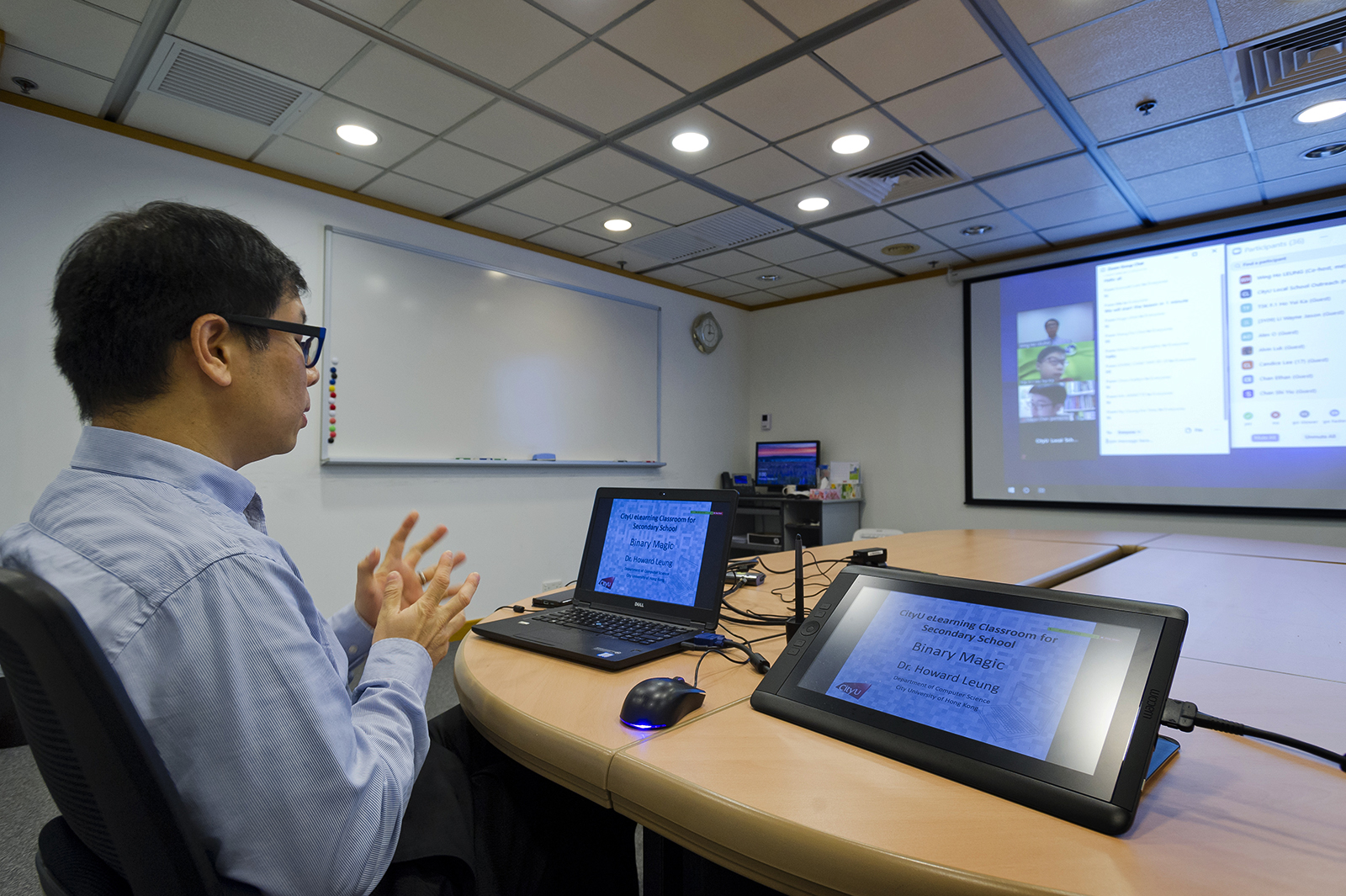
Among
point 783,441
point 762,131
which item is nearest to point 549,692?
point 762,131

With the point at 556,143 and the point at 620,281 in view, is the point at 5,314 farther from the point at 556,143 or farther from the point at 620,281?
the point at 620,281

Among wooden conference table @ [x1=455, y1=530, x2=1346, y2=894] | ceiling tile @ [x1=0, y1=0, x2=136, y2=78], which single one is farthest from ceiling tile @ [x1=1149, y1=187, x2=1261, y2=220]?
ceiling tile @ [x1=0, y1=0, x2=136, y2=78]

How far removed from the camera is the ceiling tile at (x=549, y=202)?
3617 millimetres

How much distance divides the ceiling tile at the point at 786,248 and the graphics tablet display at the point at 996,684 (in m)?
3.92

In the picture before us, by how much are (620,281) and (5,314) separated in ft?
11.7

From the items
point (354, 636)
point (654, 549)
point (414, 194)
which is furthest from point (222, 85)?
point (654, 549)

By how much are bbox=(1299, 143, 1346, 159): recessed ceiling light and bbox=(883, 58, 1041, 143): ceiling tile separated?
1660 millimetres

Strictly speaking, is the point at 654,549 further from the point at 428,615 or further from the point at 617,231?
the point at 617,231

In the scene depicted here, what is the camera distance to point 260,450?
0.91m

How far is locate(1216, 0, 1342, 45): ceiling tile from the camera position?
7.09 ft

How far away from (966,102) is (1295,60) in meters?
1.21

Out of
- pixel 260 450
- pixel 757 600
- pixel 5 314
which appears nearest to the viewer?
pixel 260 450

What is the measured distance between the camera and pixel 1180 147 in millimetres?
3127

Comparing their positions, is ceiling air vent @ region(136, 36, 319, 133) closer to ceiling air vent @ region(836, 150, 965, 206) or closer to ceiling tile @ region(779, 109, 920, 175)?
ceiling tile @ region(779, 109, 920, 175)
